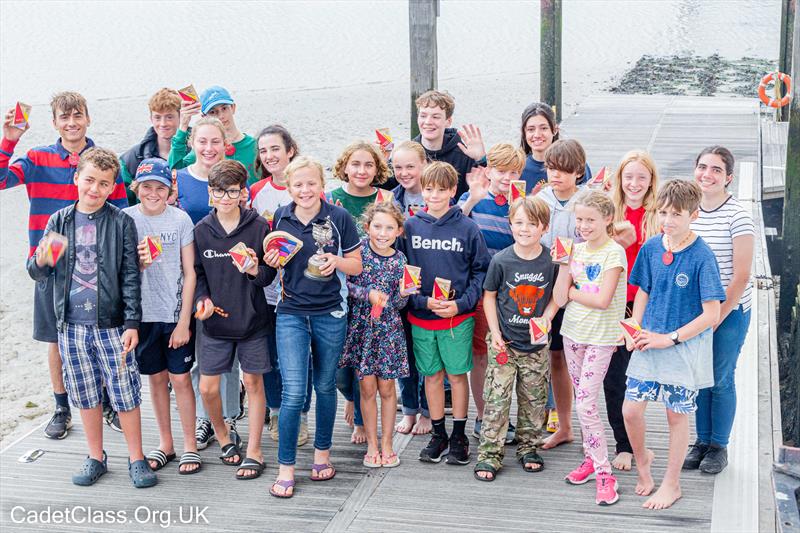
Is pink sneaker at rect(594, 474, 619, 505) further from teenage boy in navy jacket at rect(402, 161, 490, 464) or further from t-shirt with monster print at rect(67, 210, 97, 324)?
t-shirt with monster print at rect(67, 210, 97, 324)

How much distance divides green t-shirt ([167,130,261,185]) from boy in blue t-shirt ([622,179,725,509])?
2523mm

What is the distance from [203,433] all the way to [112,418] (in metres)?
0.77

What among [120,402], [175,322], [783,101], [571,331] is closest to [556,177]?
[571,331]

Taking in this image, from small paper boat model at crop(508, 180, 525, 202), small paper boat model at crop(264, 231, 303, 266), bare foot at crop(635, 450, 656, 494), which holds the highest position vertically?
small paper boat model at crop(508, 180, 525, 202)

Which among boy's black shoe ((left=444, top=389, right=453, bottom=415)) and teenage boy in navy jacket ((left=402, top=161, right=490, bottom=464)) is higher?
teenage boy in navy jacket ((left=402, top=161, right=490, bottom=464))

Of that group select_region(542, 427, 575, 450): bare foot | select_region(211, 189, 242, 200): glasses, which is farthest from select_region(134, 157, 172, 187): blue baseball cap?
select_region(542, 427, 575, 450): bare foot

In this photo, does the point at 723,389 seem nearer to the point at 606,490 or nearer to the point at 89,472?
the point at 606,490

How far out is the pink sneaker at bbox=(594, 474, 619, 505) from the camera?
4.77 meters

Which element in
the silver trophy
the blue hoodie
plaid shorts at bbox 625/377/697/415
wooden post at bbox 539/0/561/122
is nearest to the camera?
plaid shorts at bbox 625/377/697/415

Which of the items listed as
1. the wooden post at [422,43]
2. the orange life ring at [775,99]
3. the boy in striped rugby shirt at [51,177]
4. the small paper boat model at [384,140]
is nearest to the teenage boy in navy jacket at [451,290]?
the small paper boat model at [384,140]

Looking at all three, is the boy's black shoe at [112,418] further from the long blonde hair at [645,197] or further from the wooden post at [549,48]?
the wooden post at [549,48]

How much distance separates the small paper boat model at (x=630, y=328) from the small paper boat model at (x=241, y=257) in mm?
1889

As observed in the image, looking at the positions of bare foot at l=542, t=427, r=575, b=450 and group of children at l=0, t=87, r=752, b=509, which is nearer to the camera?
group of children at l=0, t=87, r=752, b=509

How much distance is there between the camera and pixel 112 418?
A: 607 centimetres
